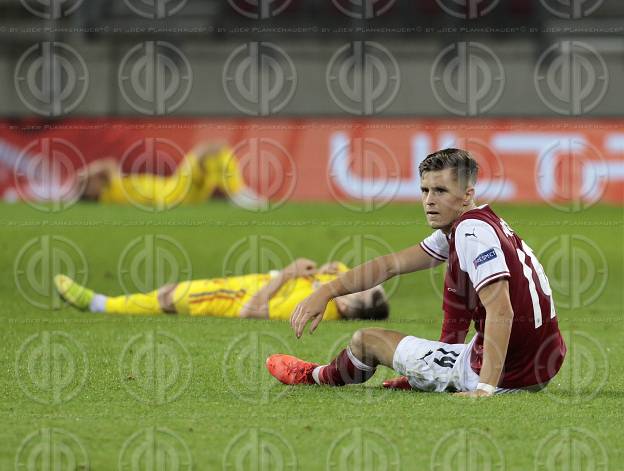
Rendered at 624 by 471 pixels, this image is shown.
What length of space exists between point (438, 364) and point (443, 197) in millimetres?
694

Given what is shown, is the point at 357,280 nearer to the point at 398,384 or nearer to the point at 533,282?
the point at 398,384

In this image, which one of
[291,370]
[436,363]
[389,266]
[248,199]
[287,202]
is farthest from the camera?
[248,199]

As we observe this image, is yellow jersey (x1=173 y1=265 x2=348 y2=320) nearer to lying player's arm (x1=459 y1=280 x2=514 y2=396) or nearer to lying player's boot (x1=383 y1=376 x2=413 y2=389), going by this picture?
lying player's boot (x1=383 y1=376 x2=413 y2=389)

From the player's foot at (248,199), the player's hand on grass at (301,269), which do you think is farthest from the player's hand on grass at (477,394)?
the player's foot at (248,199)

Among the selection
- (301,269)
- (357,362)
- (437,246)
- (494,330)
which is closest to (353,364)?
(357,362)

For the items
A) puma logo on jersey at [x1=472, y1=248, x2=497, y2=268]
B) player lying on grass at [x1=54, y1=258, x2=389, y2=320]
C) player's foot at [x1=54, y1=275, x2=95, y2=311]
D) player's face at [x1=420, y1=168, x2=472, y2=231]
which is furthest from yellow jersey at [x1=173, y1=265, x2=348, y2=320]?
puma logo on jersey at [x1=472, y1=248, x2=497, y2=268]

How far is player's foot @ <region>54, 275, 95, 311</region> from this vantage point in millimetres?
8242

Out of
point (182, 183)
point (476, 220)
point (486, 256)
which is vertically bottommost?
point (486, 256)

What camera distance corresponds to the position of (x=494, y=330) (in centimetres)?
479

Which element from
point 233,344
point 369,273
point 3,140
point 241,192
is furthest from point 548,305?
point 3,140

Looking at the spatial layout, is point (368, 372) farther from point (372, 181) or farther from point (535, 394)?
point (372, 181)

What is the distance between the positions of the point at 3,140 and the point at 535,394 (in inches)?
510

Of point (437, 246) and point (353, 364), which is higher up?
point (437, 246)

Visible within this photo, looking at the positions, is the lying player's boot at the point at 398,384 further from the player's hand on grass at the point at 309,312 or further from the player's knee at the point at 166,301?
the player's knee at the point at 166,301
